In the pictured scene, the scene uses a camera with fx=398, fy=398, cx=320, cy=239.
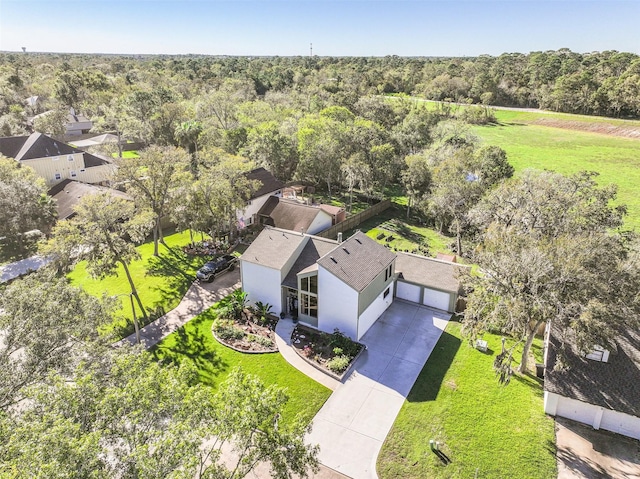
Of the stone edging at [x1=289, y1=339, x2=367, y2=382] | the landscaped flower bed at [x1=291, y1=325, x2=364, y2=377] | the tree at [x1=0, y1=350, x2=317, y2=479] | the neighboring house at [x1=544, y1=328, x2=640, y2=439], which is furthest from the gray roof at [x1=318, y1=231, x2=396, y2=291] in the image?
the tree at [x1=0, y1=350, x2=317, y2=479]

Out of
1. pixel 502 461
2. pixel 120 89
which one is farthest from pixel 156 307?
pixel 120 89

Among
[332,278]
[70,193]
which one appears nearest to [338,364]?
[332,278]

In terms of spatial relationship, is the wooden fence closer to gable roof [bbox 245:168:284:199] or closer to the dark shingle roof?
gable roof [bbox 245:168:284:199]

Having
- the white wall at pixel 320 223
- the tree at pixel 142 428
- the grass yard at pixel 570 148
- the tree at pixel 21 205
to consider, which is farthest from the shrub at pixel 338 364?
the grass yard at pixel 570 148

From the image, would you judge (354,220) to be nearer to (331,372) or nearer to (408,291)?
(408,291)

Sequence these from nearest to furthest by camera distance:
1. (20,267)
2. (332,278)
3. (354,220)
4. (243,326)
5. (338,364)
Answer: (338,364), (332,278), (243,326), (20,267), (354,220)
